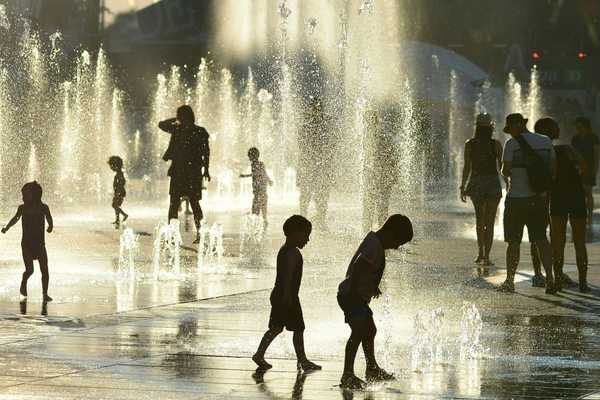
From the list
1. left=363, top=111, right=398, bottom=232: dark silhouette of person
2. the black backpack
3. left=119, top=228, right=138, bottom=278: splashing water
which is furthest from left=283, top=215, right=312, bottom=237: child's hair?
left=363, top=111, right=398, bottom=232: dark silhouette of person

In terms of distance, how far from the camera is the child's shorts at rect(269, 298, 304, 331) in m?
9.60

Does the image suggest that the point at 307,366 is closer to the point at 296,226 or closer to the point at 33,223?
the point at 296,226

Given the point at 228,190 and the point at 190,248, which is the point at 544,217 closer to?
the point at 190,248

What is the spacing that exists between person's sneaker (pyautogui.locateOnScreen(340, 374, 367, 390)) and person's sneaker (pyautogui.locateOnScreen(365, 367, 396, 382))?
0.55 feet

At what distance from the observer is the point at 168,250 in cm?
1823

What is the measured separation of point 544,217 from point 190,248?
5.68 metres

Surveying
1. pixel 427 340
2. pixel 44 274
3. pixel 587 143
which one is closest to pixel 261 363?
pixel 427 340

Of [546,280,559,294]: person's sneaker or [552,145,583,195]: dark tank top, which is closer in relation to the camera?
[546,280,559,294]: person's sneaker

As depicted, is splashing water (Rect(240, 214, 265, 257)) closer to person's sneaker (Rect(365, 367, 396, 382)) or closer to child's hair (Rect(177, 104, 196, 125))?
child's hair (Rect(177, 104, 196, 125))

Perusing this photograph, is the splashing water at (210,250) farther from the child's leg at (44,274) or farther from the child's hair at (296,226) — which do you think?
the child's hair at (296,226)

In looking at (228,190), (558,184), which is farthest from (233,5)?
(558,184)

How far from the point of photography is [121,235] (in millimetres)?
21031

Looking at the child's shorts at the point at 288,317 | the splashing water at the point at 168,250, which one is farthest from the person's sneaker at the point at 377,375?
the splashing water at the point at 168,250

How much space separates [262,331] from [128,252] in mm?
6711
